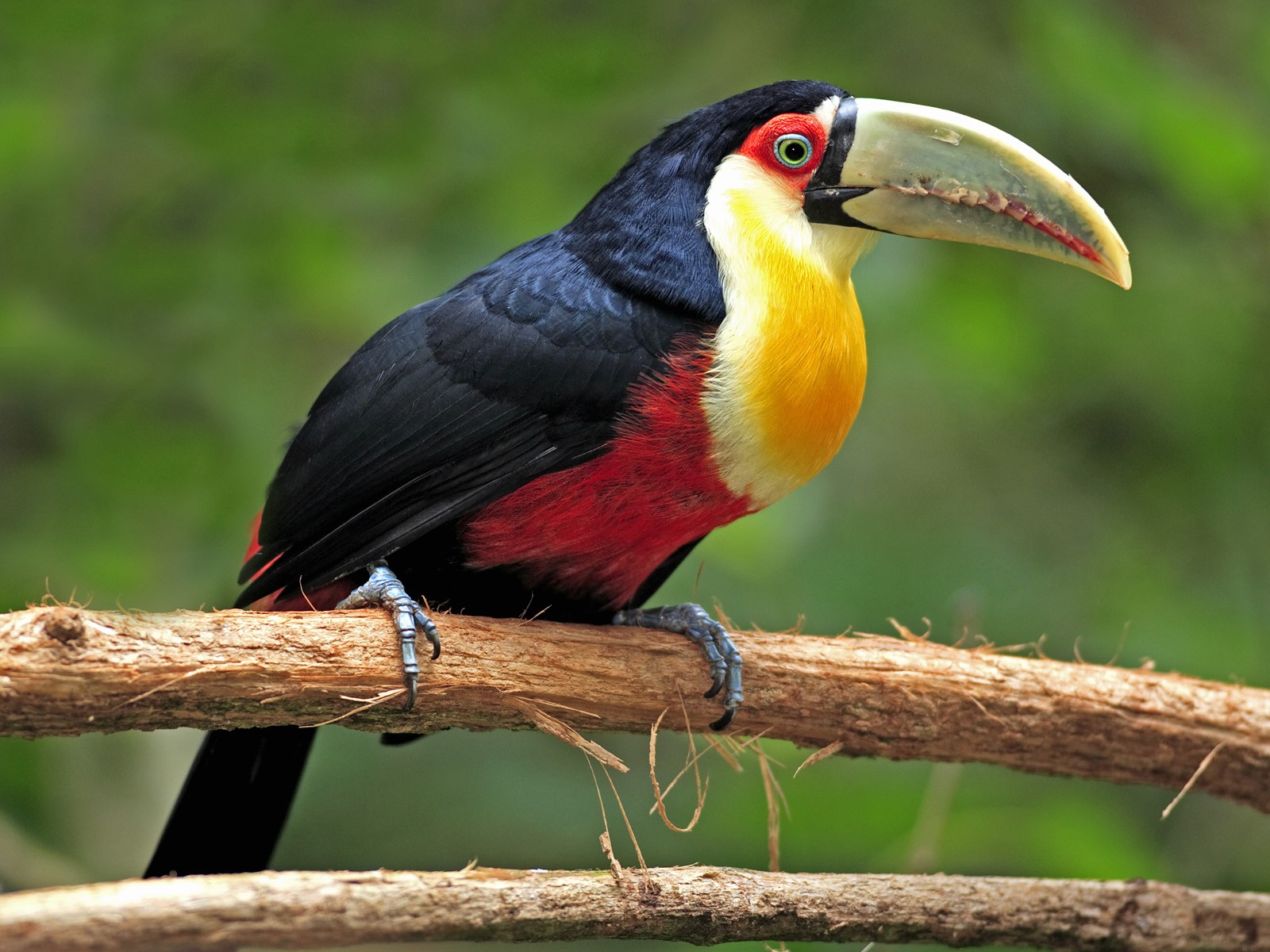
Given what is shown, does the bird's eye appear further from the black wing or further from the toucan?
the black wing

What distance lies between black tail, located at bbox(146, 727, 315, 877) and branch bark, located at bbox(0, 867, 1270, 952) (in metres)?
0.82

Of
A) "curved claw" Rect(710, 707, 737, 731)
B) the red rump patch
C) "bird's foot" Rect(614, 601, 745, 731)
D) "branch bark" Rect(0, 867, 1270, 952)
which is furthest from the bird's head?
"branch bark" Rect(0, 867, 1270, 952)

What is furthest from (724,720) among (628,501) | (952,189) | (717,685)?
(952,189)

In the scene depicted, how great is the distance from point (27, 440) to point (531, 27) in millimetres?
1766

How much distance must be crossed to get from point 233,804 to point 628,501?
0.96 m

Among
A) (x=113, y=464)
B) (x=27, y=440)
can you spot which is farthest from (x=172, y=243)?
(x=27, y=440)

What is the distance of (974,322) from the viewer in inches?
142

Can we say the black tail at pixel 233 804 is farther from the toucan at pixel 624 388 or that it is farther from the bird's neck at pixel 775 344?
the bird's neck at pixel 775 344

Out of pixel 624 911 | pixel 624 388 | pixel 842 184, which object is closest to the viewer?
pixel 624 911

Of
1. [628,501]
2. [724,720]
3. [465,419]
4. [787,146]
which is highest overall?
[787,146]

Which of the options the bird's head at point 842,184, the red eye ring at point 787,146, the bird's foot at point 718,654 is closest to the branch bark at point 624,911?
the bird's foot at point 718,654

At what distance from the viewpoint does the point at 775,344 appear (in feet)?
7.32

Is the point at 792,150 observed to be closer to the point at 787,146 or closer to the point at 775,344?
the point at 787,146

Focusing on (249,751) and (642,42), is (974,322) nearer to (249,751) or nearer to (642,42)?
(642,42)
